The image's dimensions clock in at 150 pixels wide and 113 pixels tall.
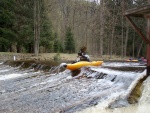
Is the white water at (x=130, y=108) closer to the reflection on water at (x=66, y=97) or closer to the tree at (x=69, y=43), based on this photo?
the reflection on water at (x=66, y=97)

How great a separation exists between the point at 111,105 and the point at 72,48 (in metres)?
35.1

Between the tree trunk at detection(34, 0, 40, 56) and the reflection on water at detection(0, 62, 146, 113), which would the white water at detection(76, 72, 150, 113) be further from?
the tree trunk at detection(34, 0, 40, 56)

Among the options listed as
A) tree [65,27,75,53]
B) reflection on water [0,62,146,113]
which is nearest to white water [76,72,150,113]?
reflection on water [0,62,146,113]

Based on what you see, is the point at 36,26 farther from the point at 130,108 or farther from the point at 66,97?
the point at 130,108

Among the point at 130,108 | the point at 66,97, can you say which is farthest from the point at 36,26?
the point at 130,108

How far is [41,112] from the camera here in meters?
7.23

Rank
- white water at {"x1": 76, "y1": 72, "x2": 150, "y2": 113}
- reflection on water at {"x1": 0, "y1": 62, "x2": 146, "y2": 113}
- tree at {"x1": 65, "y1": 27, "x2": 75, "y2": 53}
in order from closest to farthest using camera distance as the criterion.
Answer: white water at {"x1": 76, "y1": 72, "x2": 150, "y2": 113}, reflection on water at {"x1": 0, "y1": 62, "x2": 146, "y2": 113}, tree at {"x1": 65, "y1": 27, "x2": 75, "y2": 53}

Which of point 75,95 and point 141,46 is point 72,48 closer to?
point 141,46

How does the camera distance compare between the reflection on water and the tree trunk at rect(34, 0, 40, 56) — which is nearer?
the reflection on water

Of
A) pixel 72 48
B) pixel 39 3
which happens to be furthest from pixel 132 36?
pixel 39 3

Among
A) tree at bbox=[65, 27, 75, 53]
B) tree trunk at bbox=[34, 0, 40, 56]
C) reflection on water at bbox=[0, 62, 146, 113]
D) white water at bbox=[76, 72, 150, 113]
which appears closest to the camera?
white water at bbox=[76, 72, 150, 113]

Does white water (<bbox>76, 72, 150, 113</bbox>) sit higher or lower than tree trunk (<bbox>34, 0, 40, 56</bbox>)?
lower

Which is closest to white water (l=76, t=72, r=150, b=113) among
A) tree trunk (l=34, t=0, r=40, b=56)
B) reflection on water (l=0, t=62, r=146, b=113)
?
reflection on water (l=0, t=62, r=146, b=113)

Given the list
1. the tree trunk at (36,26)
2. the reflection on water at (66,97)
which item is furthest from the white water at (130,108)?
the tree trunk at (36,26)
